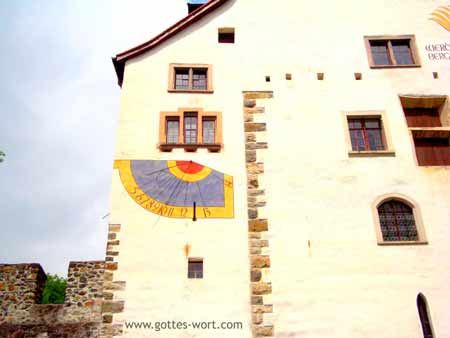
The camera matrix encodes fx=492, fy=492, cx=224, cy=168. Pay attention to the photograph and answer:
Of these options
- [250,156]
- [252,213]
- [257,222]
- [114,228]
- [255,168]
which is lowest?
[114,228]

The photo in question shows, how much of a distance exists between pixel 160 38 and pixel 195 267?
7613mm

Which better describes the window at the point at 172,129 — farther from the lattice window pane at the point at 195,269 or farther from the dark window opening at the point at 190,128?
the lattice window pane at the point at 195,269

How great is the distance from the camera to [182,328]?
11.3m

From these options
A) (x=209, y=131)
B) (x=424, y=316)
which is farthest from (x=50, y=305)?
(x=424, y=316)

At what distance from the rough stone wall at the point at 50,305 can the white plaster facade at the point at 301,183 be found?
3.33 meters

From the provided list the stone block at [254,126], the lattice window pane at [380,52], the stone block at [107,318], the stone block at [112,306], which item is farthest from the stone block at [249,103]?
the stone block at [107,318]

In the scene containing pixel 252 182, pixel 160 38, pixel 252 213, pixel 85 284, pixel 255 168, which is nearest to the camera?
pixel 252 213

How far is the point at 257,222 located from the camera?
41.3 feet

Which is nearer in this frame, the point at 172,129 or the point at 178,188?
the point at 178,188

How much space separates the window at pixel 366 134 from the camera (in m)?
14.0

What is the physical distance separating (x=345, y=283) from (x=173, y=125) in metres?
6.48

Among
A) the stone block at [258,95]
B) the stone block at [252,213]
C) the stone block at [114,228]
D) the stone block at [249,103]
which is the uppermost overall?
the stone block at [258,95]

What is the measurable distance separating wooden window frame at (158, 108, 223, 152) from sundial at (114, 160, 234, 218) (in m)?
0.50

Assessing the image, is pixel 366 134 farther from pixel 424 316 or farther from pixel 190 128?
pixel 424 316
